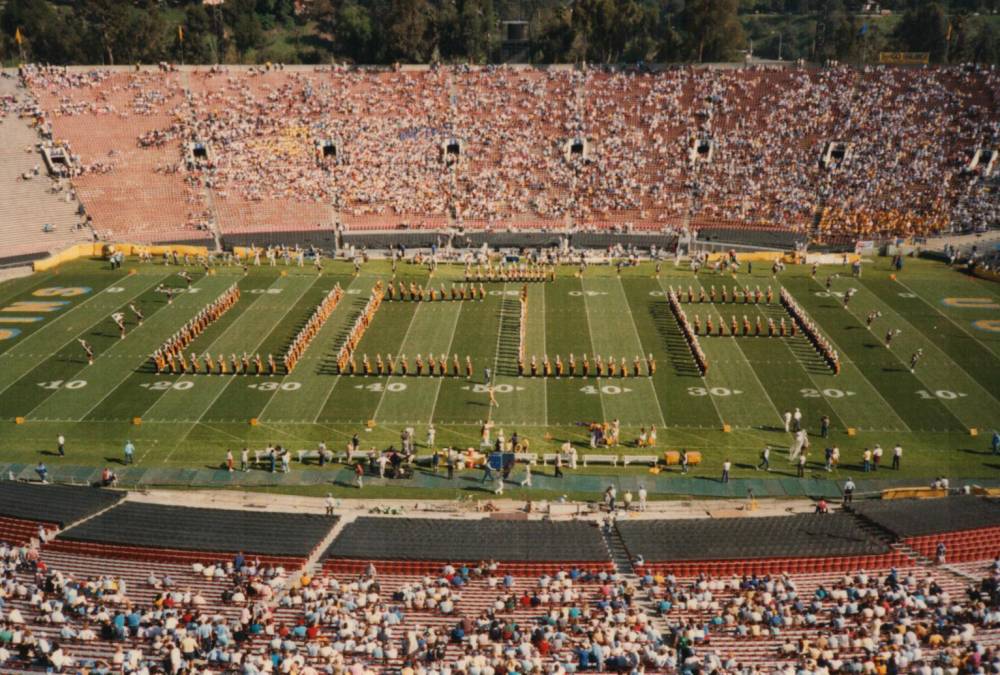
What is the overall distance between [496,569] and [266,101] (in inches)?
2219

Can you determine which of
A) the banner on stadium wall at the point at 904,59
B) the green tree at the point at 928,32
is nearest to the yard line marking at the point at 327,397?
the banner on stadium wall at the point at 904,59

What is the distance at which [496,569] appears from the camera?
875 inches

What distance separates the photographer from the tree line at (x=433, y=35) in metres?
80.9

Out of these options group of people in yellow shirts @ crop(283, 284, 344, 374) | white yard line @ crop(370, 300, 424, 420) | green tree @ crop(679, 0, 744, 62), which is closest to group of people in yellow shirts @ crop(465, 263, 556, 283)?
white yard line @ crop(370, 300, 424, 420)

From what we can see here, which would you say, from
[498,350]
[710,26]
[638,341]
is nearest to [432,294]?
[498,350]

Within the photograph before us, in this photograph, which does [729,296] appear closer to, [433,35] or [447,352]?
[447,352]

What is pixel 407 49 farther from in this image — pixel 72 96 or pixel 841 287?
pixel 841 287

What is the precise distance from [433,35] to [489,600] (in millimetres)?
74917

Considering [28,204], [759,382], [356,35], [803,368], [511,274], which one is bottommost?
[759,382]

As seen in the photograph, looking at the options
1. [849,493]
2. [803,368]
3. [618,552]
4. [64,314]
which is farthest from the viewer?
[64,314]

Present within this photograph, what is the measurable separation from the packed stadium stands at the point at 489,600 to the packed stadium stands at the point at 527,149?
3499 centimetres

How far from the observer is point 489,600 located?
823 inches

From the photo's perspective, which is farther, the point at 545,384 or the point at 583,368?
the point at 583,368

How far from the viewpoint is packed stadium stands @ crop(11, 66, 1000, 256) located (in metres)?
59.0
